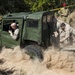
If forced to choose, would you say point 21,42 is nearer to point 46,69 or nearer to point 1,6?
point 46,69

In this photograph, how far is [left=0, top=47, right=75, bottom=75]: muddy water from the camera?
8.37 meters

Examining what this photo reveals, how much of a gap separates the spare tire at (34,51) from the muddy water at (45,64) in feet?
0.54

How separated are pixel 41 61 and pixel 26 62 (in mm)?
604

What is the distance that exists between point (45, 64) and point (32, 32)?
3.54ft

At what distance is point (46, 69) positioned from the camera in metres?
8.52

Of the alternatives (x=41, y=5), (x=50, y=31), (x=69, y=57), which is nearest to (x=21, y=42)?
(x=50, y=31)

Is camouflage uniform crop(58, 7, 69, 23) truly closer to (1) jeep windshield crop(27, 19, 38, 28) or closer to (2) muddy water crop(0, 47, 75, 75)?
(2) muddy water crop(0, 47, 75, 75)

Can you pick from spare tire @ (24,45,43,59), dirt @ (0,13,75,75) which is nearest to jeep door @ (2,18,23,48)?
dirt @ (0,13,75,75)

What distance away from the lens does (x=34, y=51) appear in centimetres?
886

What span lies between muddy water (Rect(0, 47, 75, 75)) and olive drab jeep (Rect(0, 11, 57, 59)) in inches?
9.1

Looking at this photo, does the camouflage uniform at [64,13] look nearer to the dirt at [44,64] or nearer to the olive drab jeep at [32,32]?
the olive drab jeep at [32,32]

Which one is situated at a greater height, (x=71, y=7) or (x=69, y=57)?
(x=71, y=7)

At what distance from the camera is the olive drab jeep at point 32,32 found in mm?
8812

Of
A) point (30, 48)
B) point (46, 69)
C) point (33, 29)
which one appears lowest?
point (46, 69)
